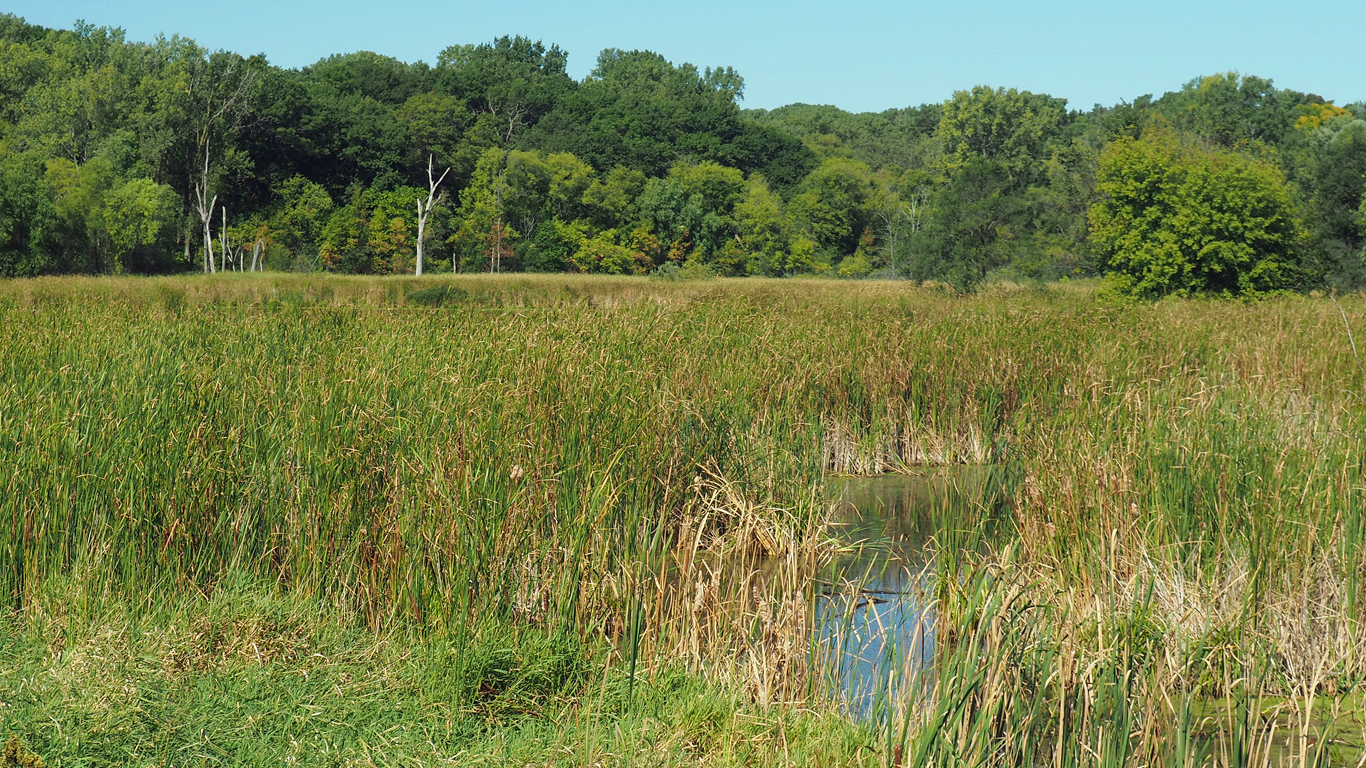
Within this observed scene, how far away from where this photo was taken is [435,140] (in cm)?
5100

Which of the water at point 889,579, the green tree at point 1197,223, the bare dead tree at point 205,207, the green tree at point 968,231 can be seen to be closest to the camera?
the water at point 889,579

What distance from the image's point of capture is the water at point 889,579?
3.32m

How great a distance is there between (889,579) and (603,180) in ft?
164

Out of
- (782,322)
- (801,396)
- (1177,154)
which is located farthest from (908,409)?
(1177,154)

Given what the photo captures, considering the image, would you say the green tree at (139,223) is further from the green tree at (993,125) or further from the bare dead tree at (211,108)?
the green tree at (993,125)

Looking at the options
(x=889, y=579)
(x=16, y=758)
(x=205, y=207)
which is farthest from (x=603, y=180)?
(x=16, y=758)

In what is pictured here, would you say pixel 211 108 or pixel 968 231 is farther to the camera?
pixel 211 108

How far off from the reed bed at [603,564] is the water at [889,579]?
125mm

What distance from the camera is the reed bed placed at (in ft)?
9.57

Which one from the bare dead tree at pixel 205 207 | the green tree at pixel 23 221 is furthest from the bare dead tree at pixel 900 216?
the green tree at pixel 23 221

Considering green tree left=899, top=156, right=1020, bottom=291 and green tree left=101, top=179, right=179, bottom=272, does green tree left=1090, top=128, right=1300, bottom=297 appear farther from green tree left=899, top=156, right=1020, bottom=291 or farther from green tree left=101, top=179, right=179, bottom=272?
green tree left=101, top=179, right=179, bottom=272

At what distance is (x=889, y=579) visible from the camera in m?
5.17

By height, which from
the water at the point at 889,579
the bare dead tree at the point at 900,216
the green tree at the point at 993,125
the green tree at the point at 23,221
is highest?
the green tree at the point at 993,125

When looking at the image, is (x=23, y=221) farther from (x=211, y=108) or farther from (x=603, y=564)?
(x=603, y=564)
